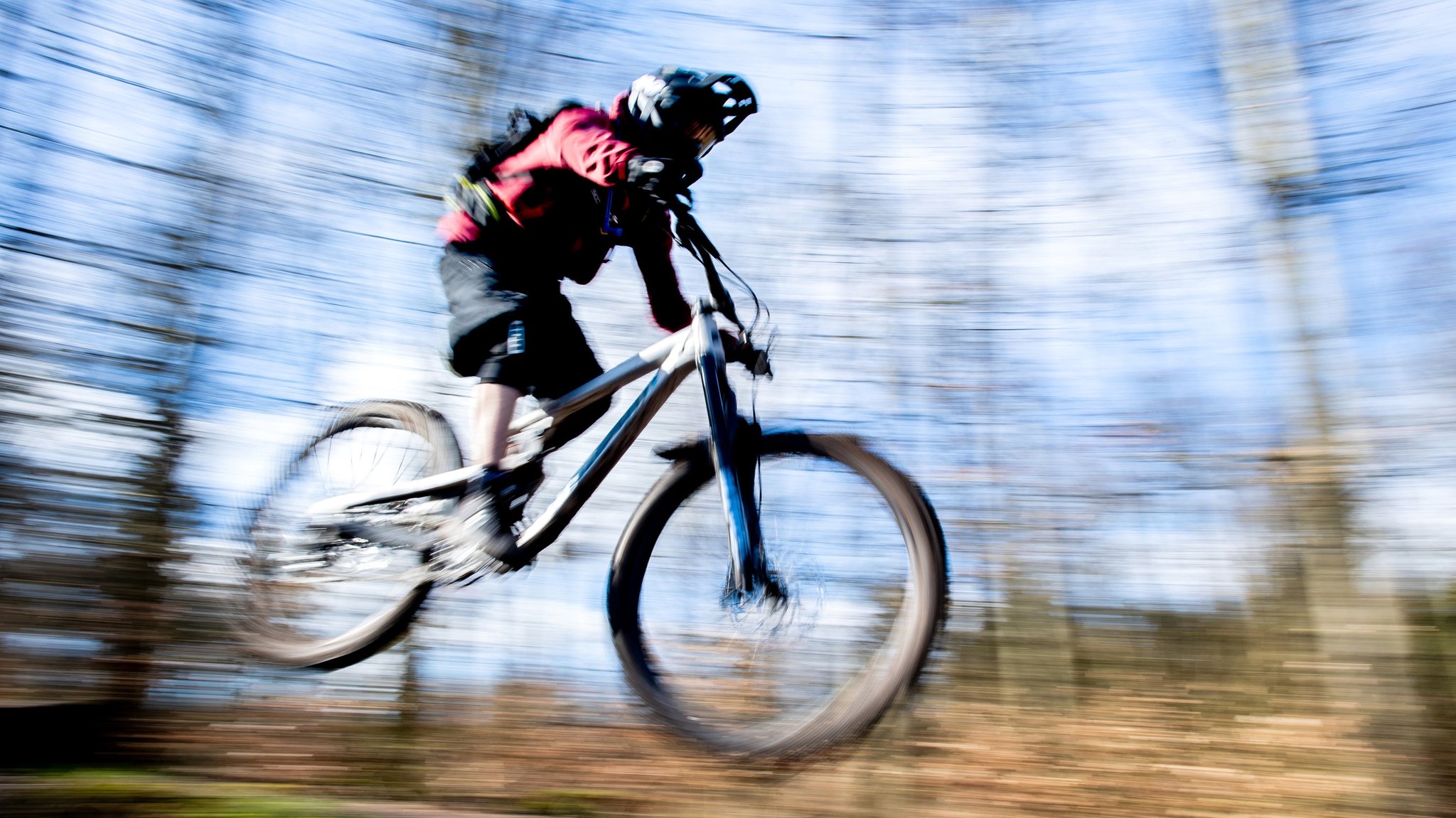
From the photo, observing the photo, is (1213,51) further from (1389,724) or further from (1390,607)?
(1389,724)

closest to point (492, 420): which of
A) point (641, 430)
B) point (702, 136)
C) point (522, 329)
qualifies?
point (522, 329)

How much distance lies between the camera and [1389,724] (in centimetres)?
454

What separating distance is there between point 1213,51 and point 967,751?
4644 mm

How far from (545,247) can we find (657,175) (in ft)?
2.12

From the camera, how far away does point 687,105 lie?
2.04m

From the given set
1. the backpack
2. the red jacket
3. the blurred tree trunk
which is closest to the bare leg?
the red jacket

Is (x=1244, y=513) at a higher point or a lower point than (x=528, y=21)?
lower

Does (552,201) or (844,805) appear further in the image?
(844,805)

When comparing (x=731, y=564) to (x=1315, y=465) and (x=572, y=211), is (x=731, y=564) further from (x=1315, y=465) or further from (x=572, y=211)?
(x=1315, y=465)

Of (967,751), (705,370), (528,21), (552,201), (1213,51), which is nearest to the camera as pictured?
(705,370)

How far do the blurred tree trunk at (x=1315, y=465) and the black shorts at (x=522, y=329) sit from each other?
4265mm

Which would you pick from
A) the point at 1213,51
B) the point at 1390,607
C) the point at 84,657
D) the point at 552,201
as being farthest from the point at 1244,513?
the point at 84,657

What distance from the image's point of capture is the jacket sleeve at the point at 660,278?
98.9 inches

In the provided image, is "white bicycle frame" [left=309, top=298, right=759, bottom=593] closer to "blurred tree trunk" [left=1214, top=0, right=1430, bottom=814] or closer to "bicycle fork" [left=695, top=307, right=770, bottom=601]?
"bicycle fork" [left=695, top=307, right=770, bottom=601]
